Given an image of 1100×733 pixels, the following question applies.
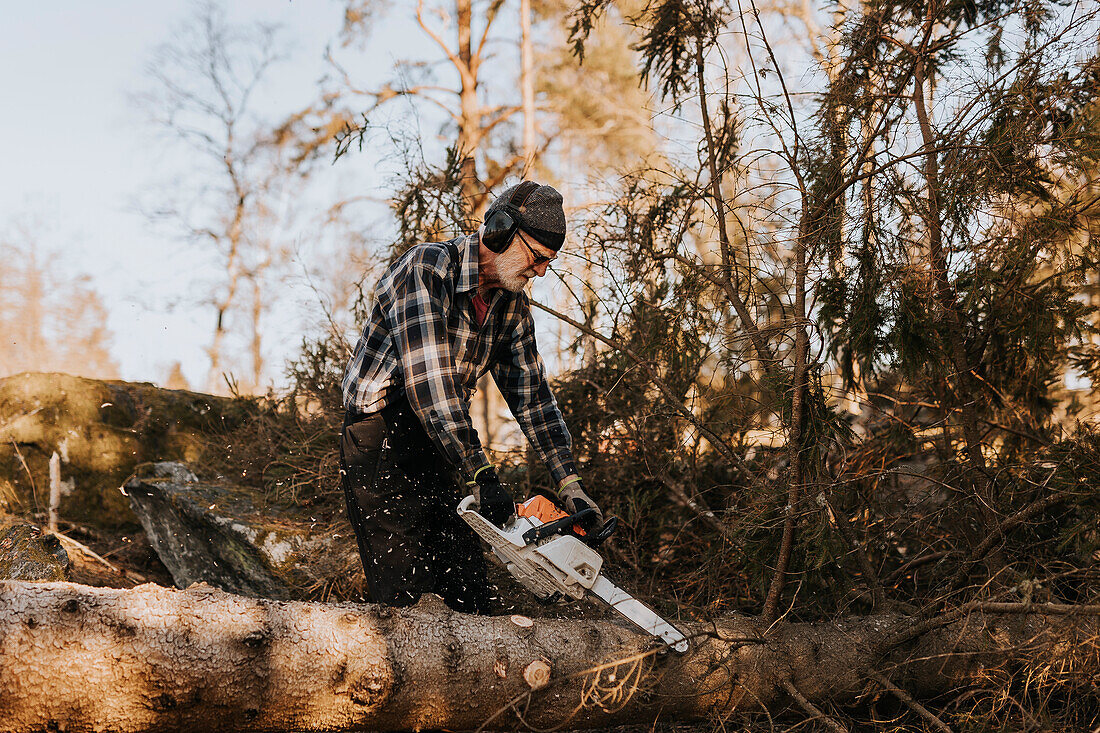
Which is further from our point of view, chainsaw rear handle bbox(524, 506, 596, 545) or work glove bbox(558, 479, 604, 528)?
work glove bbox(558, 479, 604, 528)

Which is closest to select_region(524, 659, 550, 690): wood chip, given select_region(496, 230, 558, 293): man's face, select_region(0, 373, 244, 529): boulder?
select_region(496, 230, 558, 293): man's face

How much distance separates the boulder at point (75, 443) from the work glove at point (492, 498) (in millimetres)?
3608

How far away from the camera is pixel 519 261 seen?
2.68 m

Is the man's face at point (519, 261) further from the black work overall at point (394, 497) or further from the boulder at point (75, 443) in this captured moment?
the boulder at point (75, 443)

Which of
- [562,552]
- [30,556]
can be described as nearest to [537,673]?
[562,552]

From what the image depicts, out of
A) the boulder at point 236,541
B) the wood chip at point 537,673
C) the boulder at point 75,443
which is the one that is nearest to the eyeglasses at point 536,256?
the wood chip at point 537,673

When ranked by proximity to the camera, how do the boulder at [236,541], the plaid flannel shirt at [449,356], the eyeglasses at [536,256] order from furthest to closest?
the boulder at [236,541] → the eyeglasses at [536,256] → the plaid flannel shirt at [449,356]

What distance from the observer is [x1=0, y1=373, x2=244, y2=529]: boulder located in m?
4.89

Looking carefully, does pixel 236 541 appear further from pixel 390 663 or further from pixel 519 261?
pixel 519 261

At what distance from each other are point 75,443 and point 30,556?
6.28ft

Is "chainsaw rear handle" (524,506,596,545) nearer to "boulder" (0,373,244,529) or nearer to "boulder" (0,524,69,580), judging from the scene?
"boulder" (0,524,69,580)

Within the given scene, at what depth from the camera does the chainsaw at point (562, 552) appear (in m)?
2.37

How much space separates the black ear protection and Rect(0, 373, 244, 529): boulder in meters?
3.59

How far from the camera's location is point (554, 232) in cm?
263
